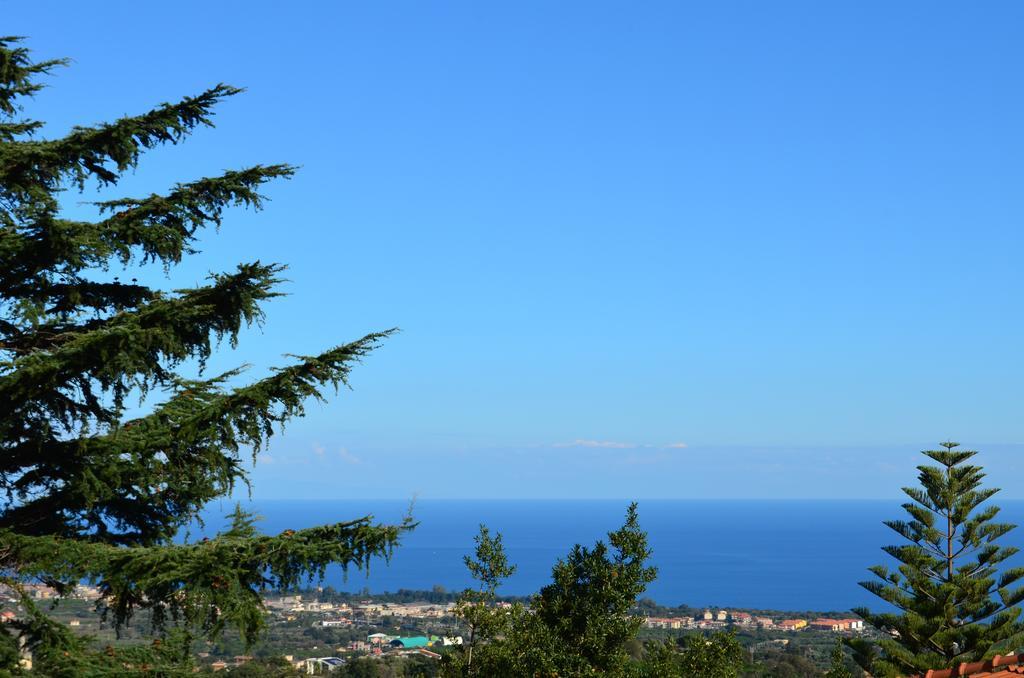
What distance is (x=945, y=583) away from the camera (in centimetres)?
2028

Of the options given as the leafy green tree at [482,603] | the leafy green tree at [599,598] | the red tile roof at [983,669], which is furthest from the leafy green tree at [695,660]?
the red tile roof at [983,669]

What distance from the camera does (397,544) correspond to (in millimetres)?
5285

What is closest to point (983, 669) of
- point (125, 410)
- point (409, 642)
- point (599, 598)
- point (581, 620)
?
point (599, 598)

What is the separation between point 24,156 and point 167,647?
306 centimetres

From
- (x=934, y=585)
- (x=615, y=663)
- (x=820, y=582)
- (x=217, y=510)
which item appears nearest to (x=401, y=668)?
(x=934, y=585)

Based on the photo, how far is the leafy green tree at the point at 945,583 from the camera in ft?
65.9

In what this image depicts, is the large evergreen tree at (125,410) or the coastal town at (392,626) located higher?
the large evergreen tree at (125,410)

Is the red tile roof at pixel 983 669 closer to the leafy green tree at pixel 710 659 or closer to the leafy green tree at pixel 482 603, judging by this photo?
the leafy green tree at pixel 710 659

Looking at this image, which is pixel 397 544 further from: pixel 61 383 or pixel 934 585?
pixel 934 585

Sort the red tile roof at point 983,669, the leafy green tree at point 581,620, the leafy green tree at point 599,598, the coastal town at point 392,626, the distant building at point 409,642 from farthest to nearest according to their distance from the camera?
the distant building at point 409,642 → the coastal town at point 392,626 → the red tile roof at point 983,669 → the leafy green tree at point 599,598 → the leafy green tree at point 581,620

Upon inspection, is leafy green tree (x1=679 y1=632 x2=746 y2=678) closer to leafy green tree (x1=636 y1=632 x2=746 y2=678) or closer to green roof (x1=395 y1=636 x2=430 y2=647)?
leafy green tree (x1=636 y1=632 x2=746 y2=678)

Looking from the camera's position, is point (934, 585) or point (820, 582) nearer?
point (934, 585)

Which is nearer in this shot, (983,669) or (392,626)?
(983,669)

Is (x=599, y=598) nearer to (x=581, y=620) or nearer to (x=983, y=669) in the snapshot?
(x=581, y=620)
